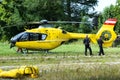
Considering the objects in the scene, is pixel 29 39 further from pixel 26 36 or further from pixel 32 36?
pixel 26 36

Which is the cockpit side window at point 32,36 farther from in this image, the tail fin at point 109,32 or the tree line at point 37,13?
the tree line at point 37,13

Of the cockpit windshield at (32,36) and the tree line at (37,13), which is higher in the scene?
the cockpit windshield at (32,36)

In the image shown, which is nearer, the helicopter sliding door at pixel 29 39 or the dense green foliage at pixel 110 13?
the helicopter sliding door at pixel 29 39

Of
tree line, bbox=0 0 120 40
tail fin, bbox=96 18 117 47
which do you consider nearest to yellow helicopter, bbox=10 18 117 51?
tail fin, bbox=96 18 117 47

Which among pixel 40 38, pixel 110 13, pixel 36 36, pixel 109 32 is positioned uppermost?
pixel 36 36

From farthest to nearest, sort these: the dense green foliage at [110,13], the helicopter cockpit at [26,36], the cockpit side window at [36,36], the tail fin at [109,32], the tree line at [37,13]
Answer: the dense green foliage at [110,13]
the tree line at [37,13]
the tail fin at [109,32]
the cockpit side window at [36,36]
the helicopter cockpit at [26,36]

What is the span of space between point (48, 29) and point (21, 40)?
2.63 metres

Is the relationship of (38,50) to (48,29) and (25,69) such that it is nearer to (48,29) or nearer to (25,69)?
(48,29)

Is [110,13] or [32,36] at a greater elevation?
[32,36]

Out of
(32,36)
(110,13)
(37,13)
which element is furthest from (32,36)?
(110,13)

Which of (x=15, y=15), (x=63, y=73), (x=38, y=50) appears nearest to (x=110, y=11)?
(x=15, y=15)

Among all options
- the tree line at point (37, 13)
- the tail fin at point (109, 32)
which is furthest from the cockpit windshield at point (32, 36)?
the tree line at point (37, 13)

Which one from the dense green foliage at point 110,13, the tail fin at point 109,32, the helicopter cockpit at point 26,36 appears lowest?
the dense green foliage at point 110,13

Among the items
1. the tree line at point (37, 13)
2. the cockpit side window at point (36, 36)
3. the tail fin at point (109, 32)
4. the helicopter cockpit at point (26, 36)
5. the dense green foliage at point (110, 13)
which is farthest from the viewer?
the dense green foliage at point (110, 13)
